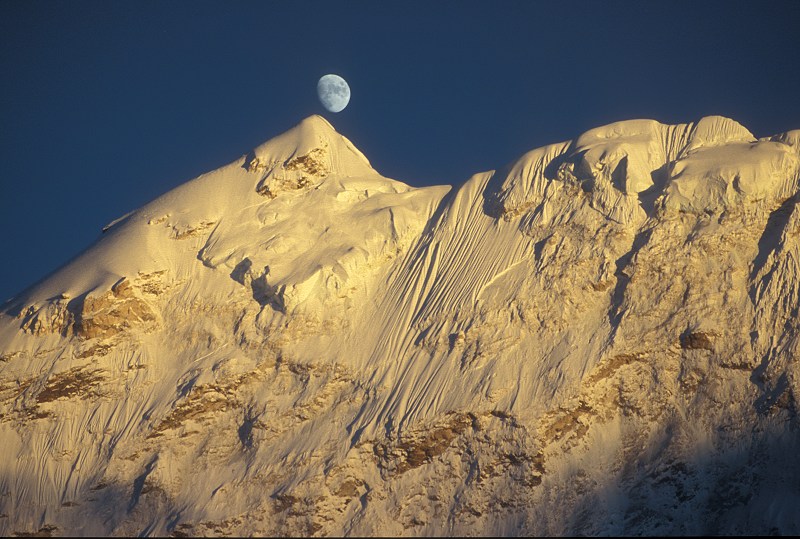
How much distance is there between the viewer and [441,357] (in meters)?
55.0

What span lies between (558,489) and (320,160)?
82.5 feet

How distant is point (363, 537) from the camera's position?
49.0m

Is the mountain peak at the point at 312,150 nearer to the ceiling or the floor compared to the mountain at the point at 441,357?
nearer to the ceiling

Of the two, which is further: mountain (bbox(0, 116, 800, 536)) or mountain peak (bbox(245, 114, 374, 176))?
mountain peak (bbox(245, 114, 374, 176))

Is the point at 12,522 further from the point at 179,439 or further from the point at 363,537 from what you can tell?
the point at 363,537

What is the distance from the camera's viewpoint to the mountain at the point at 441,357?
4962 cm

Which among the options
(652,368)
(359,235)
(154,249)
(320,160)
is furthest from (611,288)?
(154,249)

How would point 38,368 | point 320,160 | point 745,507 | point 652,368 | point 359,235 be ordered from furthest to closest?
point 320,160 → point 359,235 → point 38,368 → point 652,368 → point 745,507

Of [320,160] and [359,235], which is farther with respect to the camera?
[320,160]

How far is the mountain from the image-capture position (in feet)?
163

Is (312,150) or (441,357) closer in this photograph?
(441,357)

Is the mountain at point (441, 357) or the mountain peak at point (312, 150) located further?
the mountain peak at point (312, 150)

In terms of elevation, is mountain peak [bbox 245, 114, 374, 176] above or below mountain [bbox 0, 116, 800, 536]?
above

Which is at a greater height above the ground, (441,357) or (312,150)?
(312,150)
